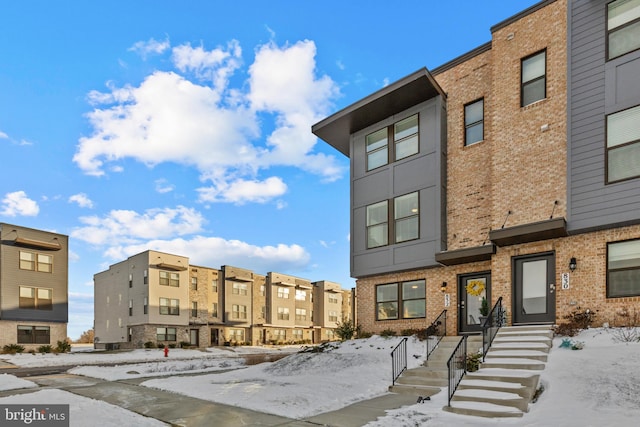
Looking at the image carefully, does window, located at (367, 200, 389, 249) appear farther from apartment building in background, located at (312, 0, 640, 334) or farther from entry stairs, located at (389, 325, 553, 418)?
entry stairs, located at (389, 325, 553, 418)

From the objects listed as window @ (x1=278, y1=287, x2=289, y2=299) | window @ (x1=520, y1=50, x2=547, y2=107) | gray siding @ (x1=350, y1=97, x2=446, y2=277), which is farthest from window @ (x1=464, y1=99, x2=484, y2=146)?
window @ (x1=278, y1=287, x2=289, y2=299)

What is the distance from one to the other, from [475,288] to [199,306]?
37180 millimetres

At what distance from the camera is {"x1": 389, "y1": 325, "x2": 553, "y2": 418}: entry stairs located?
8.51m

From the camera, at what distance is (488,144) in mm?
15922

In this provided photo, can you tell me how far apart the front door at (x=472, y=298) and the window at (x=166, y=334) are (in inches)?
1350

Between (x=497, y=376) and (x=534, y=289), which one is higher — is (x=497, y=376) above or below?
below

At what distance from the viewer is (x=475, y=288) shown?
15.4m

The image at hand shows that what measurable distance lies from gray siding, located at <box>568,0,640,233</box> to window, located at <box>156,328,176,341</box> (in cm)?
3910

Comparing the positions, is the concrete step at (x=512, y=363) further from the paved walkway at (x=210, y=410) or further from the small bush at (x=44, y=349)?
the small bush at (x=44, y=349)

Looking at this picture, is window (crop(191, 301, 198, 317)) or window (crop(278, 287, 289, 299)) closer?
window (crop(191, 301, 198, 317))

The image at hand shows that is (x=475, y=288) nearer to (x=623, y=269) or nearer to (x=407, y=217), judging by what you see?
(x=407, y=217)

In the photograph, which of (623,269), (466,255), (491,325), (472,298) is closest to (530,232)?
(623,269)

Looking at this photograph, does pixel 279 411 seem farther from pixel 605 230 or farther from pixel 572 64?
pixel 572 64

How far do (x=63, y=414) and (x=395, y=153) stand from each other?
14.7 m
